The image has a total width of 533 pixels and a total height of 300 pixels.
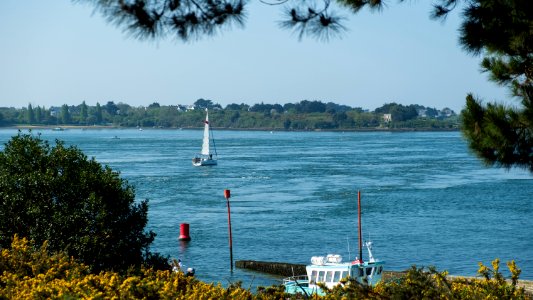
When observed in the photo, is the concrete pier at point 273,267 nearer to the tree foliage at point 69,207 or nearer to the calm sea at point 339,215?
the calm sea at point 339,215

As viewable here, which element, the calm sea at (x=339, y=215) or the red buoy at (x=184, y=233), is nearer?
the calm sea at (x=339, y=215)

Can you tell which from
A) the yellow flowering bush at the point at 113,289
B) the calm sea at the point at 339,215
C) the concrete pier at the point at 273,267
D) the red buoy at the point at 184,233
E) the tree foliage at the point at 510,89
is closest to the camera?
the yellow flowering bush at the point at 113,289

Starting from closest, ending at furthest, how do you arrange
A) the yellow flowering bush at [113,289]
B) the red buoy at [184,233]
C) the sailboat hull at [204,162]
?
the yellow flowering bush at [113,289] < the red buoy at [184,233] < the sailboat hull at [204,162]

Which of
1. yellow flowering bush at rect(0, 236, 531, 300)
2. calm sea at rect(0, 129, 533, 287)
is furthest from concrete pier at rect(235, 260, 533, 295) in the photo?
yellow flowering bush at rect(0, 236, 531, 300)

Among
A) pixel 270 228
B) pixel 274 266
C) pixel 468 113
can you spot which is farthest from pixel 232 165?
pixel 468 113

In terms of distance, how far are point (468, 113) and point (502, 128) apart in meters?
0.54

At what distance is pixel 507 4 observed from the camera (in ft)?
39.5

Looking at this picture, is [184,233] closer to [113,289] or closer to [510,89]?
[510,89]

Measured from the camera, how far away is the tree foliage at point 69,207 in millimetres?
22891

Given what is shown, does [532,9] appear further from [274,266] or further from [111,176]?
[274,266]

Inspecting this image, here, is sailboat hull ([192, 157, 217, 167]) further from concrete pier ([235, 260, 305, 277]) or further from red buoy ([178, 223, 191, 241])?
concrete pier ([235, 260, 305, 277])

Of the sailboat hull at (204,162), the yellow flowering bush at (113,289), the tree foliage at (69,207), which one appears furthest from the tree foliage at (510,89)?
the sailboat hull at (204,162)

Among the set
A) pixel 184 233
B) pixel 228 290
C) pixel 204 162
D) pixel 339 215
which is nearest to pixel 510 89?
pixel 228 290

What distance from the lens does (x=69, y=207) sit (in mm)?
23469
